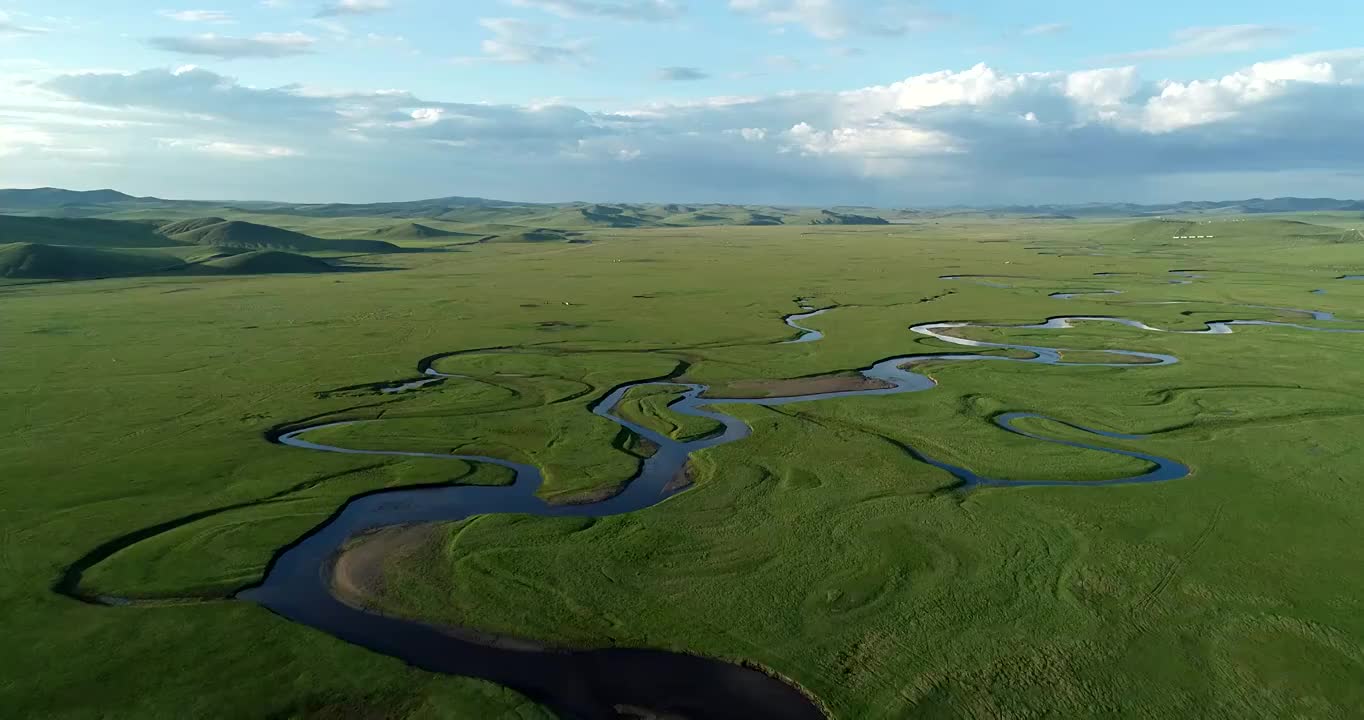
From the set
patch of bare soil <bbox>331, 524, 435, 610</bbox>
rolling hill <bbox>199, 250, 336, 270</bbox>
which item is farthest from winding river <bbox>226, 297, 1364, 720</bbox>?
rolling hill <bbox>199, 250, 336, 270</bbox>

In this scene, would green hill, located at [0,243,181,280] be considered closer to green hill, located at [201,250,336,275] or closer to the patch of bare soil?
green hill, located at [201,250,336,275]

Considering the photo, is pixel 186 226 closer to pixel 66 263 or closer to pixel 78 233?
pixel 78 233

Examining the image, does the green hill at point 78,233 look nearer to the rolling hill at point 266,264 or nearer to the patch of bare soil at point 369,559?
the rolling hill at point 266,264

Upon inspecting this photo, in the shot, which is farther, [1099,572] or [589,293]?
[589,293]

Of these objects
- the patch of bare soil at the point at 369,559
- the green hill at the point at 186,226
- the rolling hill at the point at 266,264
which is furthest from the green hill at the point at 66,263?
the patch of bare soil at the point at 369,559

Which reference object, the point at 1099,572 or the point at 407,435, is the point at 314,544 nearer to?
the point at 407,435

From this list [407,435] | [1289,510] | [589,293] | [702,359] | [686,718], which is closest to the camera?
[686,718]

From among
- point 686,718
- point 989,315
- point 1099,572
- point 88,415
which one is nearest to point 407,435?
point 88,415
